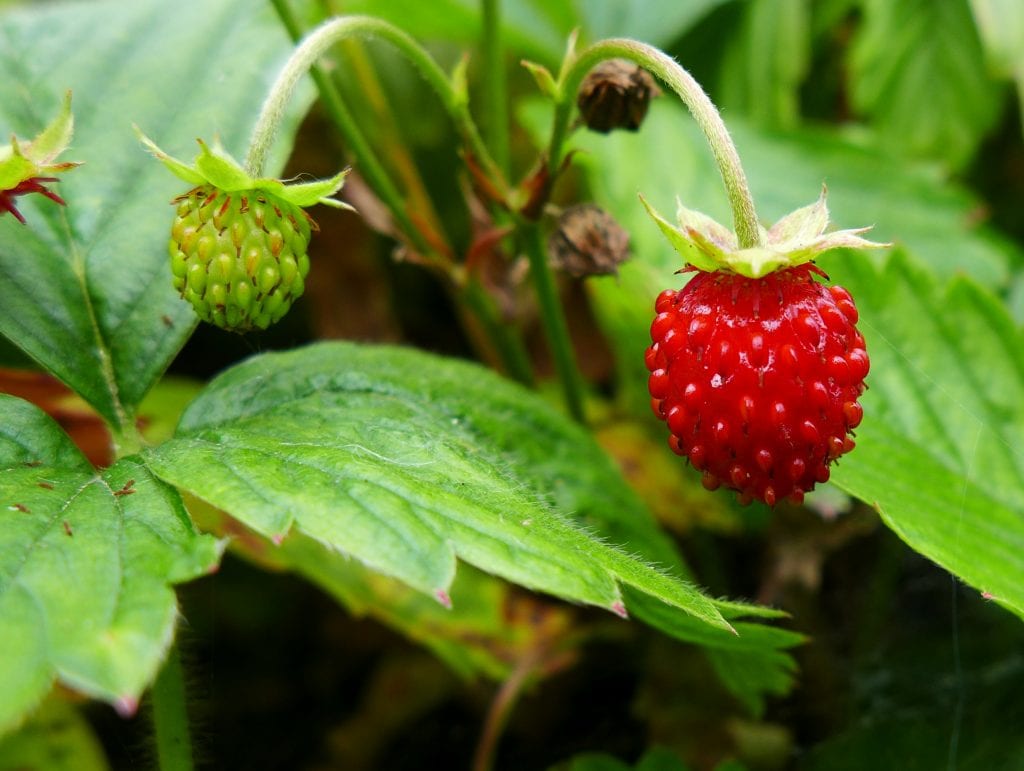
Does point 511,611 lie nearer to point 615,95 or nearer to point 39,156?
point 615,95

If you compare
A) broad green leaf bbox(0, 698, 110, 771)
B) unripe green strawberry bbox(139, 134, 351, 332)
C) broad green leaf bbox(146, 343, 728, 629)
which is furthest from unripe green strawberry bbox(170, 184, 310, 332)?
broad green leaf bbox(0, 698, 110, 771)

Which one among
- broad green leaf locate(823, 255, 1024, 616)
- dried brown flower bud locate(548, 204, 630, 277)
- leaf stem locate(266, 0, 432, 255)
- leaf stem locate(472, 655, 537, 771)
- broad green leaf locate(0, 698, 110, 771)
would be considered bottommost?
leaf stem locate(472, 655, 537, 771)

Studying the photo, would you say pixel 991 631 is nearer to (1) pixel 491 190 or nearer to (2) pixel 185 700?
(1) pixel 491 190

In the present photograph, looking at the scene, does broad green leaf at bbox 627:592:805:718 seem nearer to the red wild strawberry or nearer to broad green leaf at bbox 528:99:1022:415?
the red wild strawberry

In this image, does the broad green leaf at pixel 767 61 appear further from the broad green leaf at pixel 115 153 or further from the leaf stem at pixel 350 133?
the broad green leaf at pixel 115 153

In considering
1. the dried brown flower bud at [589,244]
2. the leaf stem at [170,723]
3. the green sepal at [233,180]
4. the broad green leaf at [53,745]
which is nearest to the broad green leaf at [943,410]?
the dried brown flower bud at [589,244]
